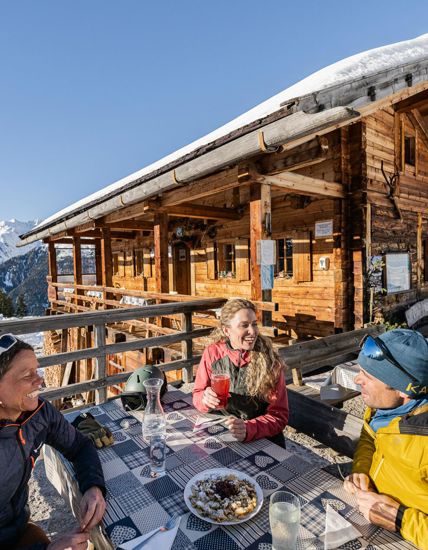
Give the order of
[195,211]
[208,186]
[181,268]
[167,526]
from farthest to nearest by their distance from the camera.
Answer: [181,268] → [195,211] → [208,186] → [167,526]

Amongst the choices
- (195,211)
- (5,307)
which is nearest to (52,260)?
(195,211)

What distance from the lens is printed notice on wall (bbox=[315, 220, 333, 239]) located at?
7.35 metres

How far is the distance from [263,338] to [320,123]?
2414 millimetres

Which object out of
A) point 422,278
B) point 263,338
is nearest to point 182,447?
point 263,338

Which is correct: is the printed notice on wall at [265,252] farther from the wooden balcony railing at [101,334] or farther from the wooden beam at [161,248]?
the wooden beam at [161,248]

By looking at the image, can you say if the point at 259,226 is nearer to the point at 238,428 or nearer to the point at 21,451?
the point at 238,428

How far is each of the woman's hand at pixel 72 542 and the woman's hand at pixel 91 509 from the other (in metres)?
0.03

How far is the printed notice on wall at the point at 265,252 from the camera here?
188 inches

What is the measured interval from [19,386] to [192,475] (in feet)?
2.82

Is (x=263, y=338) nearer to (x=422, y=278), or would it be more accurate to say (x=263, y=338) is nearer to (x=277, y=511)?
(x=277, y=511)

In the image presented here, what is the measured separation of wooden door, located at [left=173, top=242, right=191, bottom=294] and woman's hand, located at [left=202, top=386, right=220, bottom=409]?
9.97m

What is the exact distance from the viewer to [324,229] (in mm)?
7430

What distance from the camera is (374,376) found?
1.48 m

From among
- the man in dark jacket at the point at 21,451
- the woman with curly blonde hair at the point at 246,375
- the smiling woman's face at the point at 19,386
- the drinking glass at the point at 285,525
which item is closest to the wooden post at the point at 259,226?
the woman with curly blonde hair at the point at 246,375
